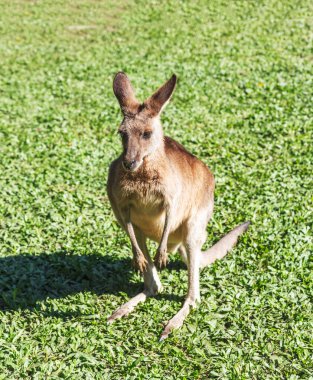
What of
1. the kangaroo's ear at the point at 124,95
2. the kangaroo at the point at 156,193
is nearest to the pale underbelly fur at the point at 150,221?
the kangaroo at the point at 156,193

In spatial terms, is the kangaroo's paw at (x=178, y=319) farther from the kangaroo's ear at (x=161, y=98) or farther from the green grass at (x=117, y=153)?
the kangaroo's ear at (x=161, y=98)

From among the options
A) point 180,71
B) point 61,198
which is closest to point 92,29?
point 180,71

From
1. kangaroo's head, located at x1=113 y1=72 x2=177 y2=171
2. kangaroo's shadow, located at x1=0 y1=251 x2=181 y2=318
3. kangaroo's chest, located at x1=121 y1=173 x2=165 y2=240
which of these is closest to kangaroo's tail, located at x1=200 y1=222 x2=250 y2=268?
kangaroo's shadow, located at x1=0 y1=251 x2=181 y2=318

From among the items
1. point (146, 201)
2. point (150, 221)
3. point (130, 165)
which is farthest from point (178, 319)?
point (130, 165)

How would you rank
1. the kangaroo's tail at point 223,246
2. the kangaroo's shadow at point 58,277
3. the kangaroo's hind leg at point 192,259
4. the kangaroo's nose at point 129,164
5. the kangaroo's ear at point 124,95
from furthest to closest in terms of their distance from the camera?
the kangaroo's tail at point 223,246
the kangaroo's shadow at point 58,277
the kangaroo's hind leg at point 192,259
the kangaroo's ear at point 124,95
the kangaroo's nose at point 129,164

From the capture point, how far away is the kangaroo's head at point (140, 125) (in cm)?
389

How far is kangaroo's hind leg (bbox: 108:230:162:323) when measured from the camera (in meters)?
4.51

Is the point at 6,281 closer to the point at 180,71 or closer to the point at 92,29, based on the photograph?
the point at 180,71

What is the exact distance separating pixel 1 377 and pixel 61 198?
237 centimetres

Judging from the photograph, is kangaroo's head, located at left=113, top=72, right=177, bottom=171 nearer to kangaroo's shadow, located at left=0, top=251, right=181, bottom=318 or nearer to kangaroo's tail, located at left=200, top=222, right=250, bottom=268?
kangaroo's tail, located at left=200, top=222, right=250, bottom=268

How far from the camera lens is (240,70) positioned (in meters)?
8.73

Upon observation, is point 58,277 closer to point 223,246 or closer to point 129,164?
point 223,246

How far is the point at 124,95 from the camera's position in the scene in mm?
4129

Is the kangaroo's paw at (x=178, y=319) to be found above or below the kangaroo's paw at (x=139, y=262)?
below
